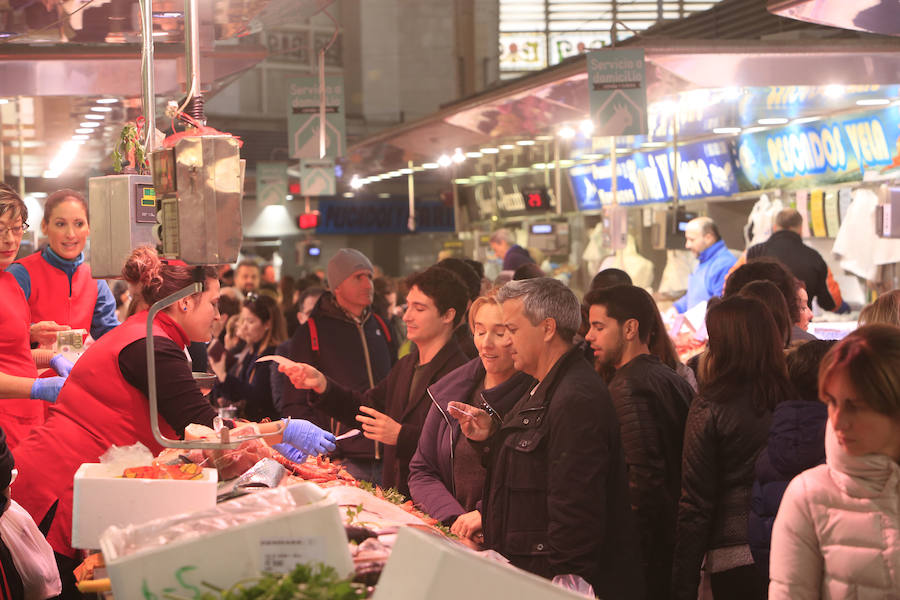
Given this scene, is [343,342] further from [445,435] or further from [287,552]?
[287,552]

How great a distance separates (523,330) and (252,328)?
490 centimetres

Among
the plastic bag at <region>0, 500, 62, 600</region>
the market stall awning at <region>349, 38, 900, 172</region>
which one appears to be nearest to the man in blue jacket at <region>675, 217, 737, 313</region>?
the market stall awning at <region>349, 38, 900, 172</region>

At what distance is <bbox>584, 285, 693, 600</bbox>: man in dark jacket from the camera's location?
4613mm

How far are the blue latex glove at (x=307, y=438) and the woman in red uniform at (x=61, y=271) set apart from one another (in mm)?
1977

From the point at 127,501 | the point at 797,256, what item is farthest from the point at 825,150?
the point at 127,501

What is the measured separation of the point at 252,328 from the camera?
8555 mm

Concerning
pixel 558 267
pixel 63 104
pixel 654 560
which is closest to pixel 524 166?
pixel 558 267

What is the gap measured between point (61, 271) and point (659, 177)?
31.1ft

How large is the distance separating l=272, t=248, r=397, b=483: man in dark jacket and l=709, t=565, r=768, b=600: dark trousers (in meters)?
2.75

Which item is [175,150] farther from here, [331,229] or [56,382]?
[331,229]

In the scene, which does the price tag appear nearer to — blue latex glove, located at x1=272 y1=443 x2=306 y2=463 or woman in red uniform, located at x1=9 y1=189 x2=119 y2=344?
blue latex glove, located at x1=272 y1=443 x2=306 y2=463

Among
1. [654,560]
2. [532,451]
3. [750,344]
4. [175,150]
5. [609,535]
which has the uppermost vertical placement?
[175,150]

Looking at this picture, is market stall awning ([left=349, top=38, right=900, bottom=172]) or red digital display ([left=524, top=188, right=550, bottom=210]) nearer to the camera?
market stall awning ([left=349, top=38, right=900, bottom=172])

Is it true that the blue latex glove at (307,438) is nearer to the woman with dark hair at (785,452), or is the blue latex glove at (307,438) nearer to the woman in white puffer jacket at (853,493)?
the woman with dark hair at (785,452)
